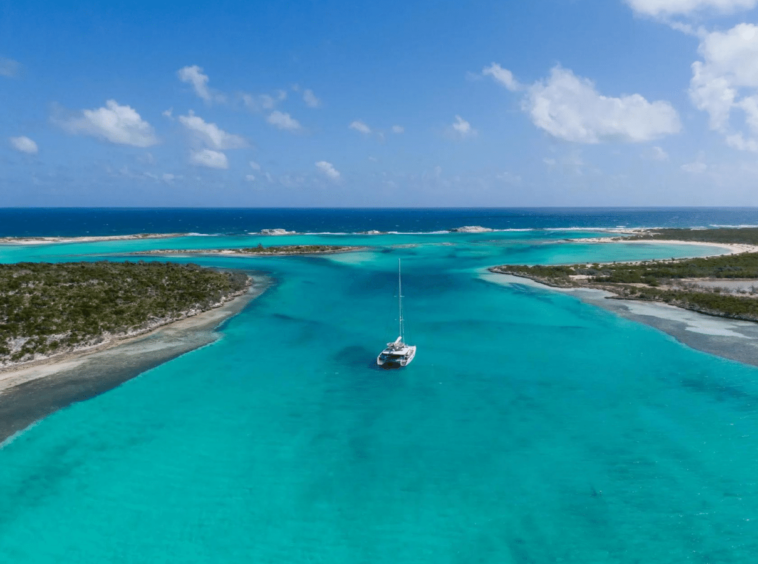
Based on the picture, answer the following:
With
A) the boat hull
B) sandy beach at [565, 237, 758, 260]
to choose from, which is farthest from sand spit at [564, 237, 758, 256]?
the boat hull

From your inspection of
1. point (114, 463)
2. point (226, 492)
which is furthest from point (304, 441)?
point (114, 463)

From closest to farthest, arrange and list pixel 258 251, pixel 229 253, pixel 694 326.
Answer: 1. pixel 694 326
2. pixel 229 253
3. pixel 258 251

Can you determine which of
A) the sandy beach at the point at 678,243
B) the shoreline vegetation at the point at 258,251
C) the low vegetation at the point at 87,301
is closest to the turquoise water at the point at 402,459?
the low vegetation at the point at 87,301

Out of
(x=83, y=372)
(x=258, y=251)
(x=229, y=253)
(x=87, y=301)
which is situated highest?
(x=258, y=251)

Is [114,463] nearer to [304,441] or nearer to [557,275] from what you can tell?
[304,441]

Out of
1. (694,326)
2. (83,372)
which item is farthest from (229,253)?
Answer: (694,326)

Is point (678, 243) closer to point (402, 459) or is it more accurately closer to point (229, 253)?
point (229, 253)
